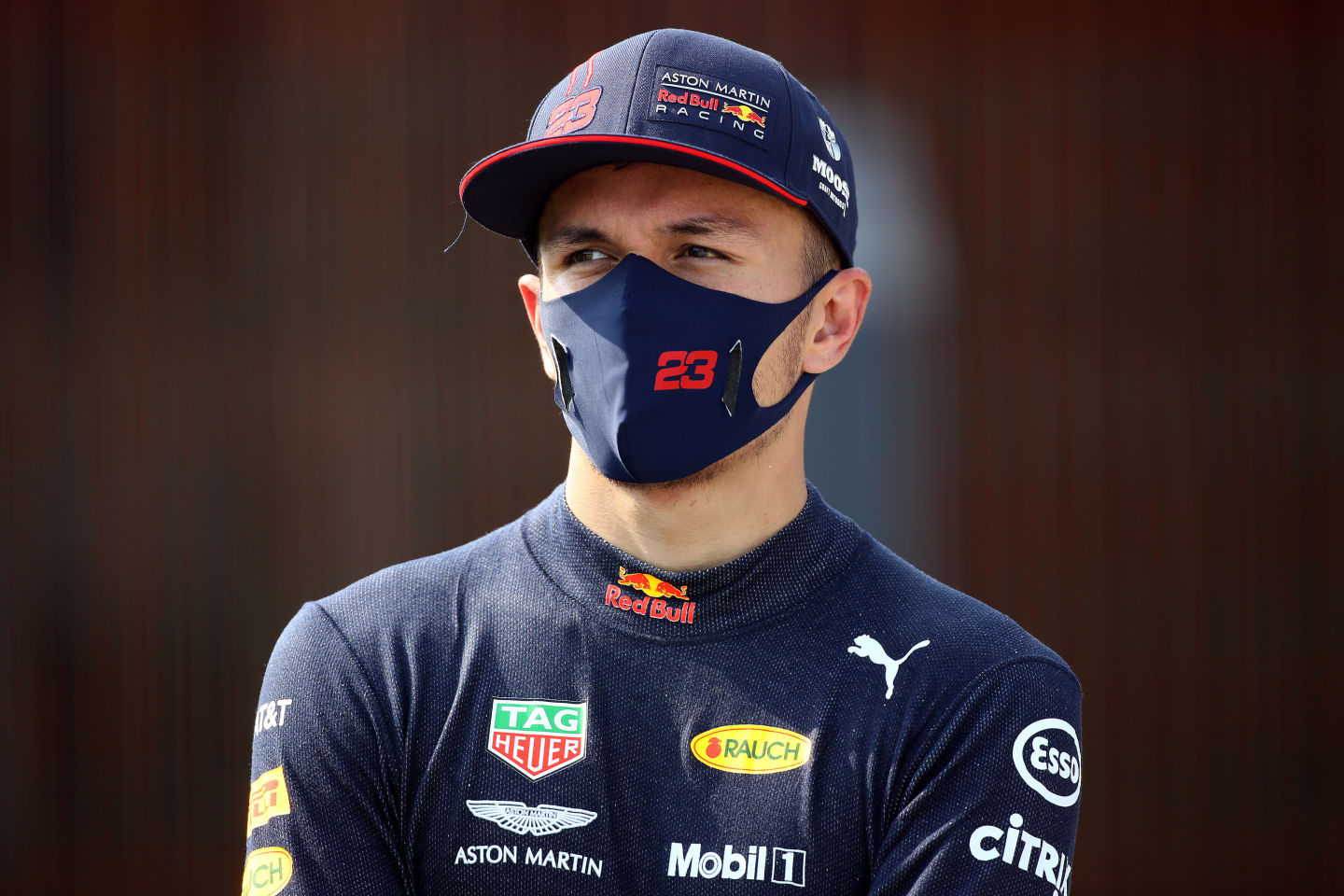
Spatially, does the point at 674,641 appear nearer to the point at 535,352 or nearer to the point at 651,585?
the point at 651,585

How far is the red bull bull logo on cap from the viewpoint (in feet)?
6.25

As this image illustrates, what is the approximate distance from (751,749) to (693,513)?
0.37 metres

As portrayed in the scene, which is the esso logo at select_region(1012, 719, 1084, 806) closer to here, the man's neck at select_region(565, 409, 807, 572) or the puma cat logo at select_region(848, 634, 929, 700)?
the puma cat logo at select_region(848, 634, 929, 700)

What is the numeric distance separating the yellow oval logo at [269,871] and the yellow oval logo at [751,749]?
57 centimetres

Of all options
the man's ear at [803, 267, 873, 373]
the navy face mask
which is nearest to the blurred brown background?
the man's ear at [803, 267, 873, 373]

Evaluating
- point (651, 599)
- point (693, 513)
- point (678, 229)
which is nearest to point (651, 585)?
point (651, 599)

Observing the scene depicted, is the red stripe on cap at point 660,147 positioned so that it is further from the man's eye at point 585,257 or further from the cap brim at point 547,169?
the man's eye at point 585,257

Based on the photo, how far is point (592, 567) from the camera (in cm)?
195

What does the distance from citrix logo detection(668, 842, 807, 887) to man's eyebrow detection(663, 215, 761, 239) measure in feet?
2.87

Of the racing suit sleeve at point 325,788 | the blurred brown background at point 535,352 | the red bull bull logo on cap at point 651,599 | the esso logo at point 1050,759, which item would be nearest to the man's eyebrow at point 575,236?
the red bull bull logo on cap at point 651,599

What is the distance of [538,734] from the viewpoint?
1805 mm

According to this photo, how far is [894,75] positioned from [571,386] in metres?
3.28

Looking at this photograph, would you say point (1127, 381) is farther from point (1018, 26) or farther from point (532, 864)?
point (532, 864)

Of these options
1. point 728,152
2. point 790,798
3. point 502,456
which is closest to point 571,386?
point 728,152
